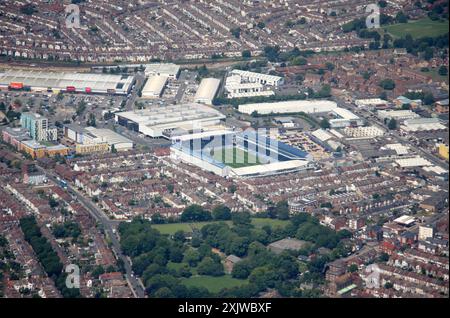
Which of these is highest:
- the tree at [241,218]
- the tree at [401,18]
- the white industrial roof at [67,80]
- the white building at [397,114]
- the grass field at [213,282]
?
the tree at [401,18]

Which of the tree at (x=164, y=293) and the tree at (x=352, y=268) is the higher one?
the tree at (x=164, y=293)

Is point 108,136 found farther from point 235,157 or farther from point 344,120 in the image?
point 344,120

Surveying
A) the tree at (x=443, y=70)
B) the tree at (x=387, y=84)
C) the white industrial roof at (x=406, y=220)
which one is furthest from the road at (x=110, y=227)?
the tree at (x=443, y=70)

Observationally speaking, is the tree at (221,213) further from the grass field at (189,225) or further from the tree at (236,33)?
the tree at (236,33)

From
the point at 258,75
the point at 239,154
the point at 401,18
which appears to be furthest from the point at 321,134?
the point at 401,18

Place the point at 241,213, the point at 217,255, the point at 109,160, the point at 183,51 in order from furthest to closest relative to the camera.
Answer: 1. the point at 183,51
2. the point at 109,160
3. the point at 241,213
4. the point at 217,255

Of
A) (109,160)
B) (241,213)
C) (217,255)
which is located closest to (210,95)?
(109,160)

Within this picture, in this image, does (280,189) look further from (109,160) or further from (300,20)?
(300,20)
